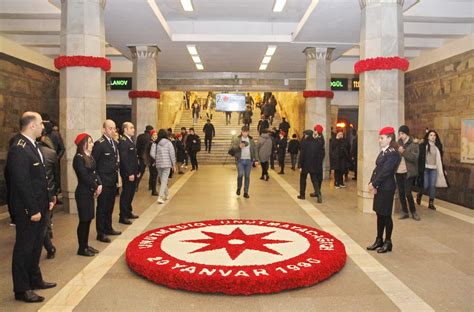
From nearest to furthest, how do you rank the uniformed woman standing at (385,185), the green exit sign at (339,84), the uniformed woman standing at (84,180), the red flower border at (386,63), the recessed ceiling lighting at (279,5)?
the uniformed woman standing at (84,180) < the uniformed woman standing at (385,185) < the red flower border at (386,63) < the recessed ceiling lighting at (279,5) < the green exit sign at (339,84)

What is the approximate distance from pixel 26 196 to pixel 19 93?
10988mm

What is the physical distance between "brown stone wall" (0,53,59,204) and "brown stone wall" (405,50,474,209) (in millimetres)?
12740

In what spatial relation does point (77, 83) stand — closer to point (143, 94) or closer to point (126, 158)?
point (126, 158)

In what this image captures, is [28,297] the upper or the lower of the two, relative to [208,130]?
lower

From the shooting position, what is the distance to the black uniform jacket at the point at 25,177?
4.40m

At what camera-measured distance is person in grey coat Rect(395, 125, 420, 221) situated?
8859 millimetres

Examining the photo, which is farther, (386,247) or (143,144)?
(143,144)

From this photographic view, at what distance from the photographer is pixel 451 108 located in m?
14.0

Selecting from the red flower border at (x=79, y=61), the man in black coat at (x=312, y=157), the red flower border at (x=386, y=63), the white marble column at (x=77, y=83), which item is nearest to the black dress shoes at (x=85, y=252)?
the white marble column at (x=77, y=83)

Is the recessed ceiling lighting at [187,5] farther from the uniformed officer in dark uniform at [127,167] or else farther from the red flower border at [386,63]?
the uniformed officer in dark uniform at [127,167]

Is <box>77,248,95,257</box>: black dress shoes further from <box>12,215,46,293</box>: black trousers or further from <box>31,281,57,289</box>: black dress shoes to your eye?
<box>12,215,46,293</box>: black trousers

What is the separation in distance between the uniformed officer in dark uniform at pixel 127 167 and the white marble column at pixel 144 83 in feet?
28.9

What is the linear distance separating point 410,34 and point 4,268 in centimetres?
1328

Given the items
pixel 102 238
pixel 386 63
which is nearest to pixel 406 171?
pixel 386 63
